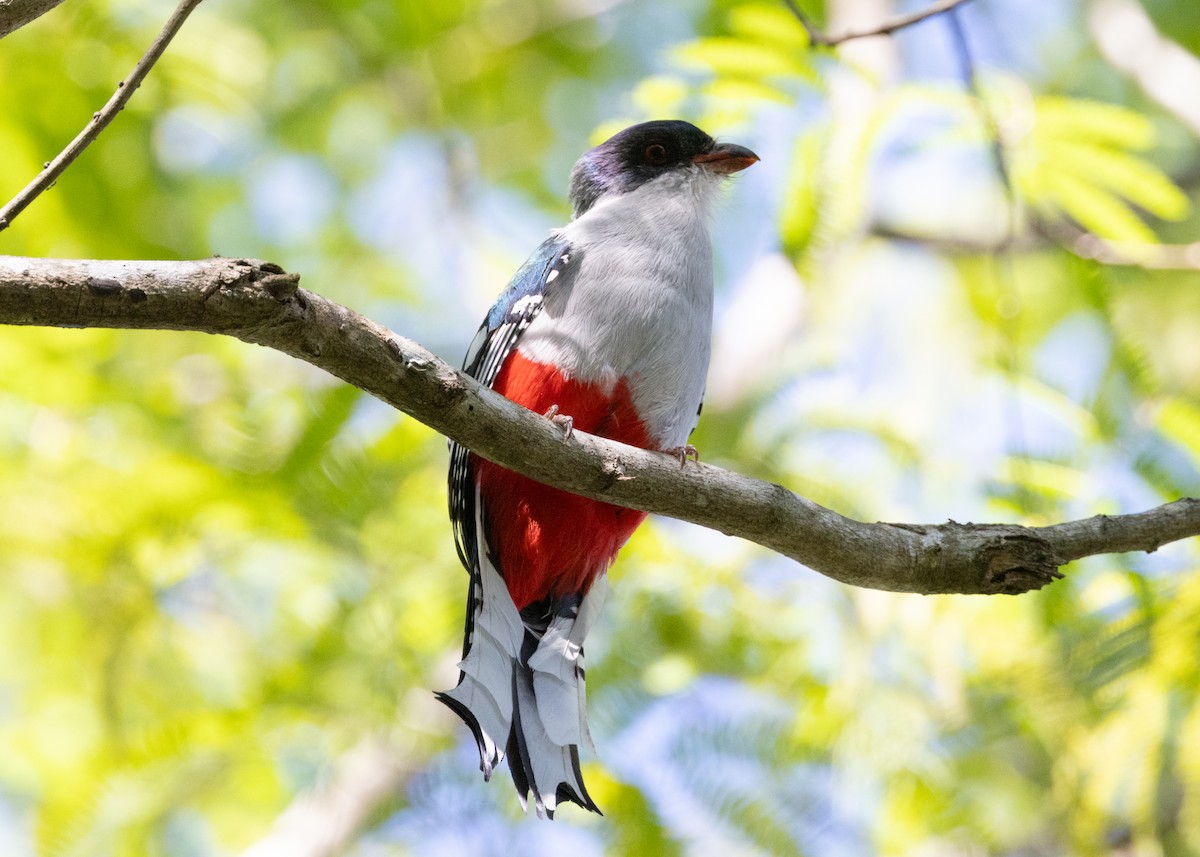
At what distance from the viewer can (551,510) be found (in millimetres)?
3826

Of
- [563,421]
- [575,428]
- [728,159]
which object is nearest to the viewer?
[563,421]

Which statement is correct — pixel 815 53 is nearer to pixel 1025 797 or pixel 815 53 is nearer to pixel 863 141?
pixel 863 141

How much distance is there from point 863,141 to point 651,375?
145cm

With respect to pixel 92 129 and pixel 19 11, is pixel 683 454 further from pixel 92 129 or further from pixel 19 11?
pixel 19 11

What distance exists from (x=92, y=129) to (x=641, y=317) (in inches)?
73.5

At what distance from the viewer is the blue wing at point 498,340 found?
12.6ft

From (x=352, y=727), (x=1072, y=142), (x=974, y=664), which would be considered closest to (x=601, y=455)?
(x=352, y=727)

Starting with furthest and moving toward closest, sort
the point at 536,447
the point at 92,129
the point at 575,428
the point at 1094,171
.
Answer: the point at 1094,171
the point at 575,428
the point at 536,447
the point at 92,129

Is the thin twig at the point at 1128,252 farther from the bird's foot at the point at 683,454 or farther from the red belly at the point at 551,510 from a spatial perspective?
the red belly at the point at 551,510

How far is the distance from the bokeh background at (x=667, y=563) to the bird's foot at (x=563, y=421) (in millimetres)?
1200

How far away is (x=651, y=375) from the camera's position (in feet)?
12.3

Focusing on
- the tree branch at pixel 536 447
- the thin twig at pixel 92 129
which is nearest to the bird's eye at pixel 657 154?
the tree branch at pixel 536 447

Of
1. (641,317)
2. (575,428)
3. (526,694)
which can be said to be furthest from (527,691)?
(641,317)

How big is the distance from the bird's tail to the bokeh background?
49 cm
